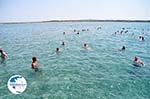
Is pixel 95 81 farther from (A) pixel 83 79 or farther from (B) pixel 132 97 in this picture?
(B) pixel 132 97

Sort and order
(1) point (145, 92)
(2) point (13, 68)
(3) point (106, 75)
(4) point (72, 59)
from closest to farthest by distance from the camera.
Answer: (1) point (145, 92)
(3) point (106, 75)
(2) point (13, 68)
(4) point (72, 59)

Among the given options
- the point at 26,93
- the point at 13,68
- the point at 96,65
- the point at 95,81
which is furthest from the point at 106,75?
the point at 13,68

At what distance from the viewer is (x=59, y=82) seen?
14.1 meters

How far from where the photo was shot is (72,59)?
842 inches

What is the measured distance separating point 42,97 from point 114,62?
9834mm

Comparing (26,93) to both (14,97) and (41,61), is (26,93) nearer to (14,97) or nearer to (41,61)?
(14,97)

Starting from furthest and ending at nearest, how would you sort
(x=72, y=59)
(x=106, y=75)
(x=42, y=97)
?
(x=72, y=59) < (x=106, y=75) < (x=42, y=97)

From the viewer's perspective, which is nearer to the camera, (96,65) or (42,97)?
(42,97)

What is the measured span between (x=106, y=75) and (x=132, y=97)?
396 cm

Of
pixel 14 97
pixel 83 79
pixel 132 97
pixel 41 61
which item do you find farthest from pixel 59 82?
pixel 41 61

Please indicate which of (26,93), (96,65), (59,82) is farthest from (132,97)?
(96,65)

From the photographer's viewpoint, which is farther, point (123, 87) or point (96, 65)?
point (96, 65)

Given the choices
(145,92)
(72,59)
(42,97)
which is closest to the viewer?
(42,97)

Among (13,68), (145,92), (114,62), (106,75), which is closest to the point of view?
(145,92)
